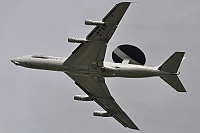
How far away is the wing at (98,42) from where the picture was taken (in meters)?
89.1

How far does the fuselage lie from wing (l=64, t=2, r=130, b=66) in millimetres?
1067

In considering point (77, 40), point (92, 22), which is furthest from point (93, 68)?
point (92, 22)

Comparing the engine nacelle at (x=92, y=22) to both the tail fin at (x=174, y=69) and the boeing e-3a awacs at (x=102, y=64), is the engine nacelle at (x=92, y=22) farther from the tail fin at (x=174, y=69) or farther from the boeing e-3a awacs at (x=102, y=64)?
the tail fin at (x=174, y=69)

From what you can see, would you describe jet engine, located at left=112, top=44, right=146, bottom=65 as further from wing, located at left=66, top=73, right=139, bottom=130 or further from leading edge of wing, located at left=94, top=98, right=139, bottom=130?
leading edge of wing, located at left=94, top=98, right=139, bottom=130

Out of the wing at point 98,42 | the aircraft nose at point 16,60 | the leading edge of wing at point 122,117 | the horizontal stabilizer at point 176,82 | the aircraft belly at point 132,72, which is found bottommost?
the leading edge of wing at point 122,117

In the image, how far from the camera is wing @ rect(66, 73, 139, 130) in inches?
4190

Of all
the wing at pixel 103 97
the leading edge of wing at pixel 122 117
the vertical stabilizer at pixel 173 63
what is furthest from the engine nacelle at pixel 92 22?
the leading edge of wing at pixel 122 117

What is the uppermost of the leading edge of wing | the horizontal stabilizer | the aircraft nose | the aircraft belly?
the aircraft nose

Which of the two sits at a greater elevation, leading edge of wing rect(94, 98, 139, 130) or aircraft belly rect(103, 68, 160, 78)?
aircraft belly rect(103, 68, 160, 78)

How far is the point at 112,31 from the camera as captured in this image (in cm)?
9125

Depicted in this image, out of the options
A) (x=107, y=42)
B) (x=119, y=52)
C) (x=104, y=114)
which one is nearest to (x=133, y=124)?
(x=104, y=114)

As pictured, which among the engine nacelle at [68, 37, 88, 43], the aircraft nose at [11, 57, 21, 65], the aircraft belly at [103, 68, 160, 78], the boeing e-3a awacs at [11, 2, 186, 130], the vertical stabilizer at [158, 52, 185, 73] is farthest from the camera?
the aircraft nose at [11, 57, 21, 65]

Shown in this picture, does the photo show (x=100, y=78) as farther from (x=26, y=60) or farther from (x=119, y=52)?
(x=26, y=60)

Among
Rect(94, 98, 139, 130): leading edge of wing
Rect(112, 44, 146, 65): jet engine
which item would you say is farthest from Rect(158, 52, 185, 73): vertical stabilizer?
Rect(94, 98, 139, 130): leading edge of wing
